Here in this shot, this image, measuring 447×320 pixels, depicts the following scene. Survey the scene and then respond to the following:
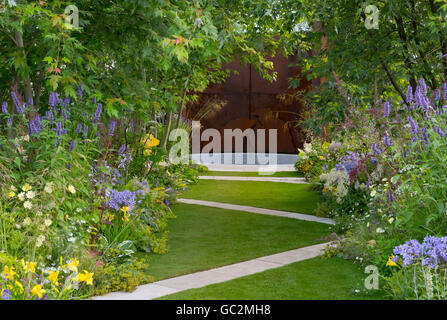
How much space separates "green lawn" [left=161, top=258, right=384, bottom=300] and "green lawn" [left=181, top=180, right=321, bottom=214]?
3.14m

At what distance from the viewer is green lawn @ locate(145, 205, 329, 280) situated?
4.92 m

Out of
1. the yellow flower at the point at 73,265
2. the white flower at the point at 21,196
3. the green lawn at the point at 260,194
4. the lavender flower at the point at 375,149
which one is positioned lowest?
the green lawn at the point at 260,194

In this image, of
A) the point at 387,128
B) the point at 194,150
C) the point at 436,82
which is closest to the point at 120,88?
the point at 387,128

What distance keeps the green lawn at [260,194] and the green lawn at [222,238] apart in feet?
3.27

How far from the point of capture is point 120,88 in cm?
532

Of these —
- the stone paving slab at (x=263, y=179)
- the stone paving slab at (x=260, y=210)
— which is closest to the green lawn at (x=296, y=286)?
the stone paving slab at (x=260, y=210)

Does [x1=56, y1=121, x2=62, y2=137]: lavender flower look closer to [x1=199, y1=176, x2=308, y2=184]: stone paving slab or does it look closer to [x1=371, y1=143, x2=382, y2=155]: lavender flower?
[x1=371, y1=143, x2=382, y2=155]: lavender flower

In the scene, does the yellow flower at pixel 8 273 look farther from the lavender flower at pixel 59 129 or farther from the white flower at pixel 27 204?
the lavender flower at pixel 59 129

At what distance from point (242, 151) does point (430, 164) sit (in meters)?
16.3

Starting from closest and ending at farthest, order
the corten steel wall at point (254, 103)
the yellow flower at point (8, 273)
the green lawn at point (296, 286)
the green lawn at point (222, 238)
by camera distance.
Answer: the yellow flower at point (8, 273) → the green lawn at point (296, 286) → the green lawn at point (222, 238) → the corten steel wall at point (254, 103)

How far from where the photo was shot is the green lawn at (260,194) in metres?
8.48
